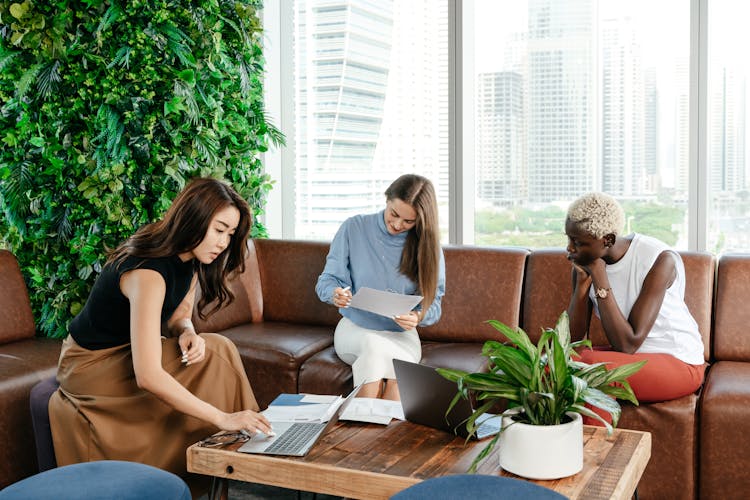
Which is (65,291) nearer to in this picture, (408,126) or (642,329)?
(408,126)

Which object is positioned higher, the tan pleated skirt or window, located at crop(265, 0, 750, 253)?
window, located at crop(265, 0, 750, 253)

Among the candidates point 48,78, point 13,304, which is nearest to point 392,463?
point 13,304

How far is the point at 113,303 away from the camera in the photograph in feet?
7.77

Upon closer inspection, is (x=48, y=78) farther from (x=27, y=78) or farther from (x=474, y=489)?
(x=474, y=489)

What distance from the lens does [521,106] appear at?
12.7 feet

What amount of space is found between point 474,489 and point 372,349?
127cm

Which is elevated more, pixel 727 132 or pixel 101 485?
pixel 727 132

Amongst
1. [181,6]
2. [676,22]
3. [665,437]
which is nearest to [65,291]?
[181,6]

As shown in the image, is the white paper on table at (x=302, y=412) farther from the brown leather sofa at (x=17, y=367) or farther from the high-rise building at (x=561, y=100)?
the high-rise building at (x=561, y=100)

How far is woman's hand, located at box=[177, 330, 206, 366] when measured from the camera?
245cm

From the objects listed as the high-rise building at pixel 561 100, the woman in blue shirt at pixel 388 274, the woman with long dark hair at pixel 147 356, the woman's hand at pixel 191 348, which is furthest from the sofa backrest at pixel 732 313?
the woman's hand at pixel 191 348

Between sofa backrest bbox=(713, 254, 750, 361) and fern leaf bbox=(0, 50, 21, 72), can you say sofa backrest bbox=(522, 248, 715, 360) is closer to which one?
sofa backrest bbox=(713, 254, 750, 361)

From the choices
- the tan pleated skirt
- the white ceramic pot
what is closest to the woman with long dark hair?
the tan pleated skirt

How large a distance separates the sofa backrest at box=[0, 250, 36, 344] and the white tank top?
2514 mm
